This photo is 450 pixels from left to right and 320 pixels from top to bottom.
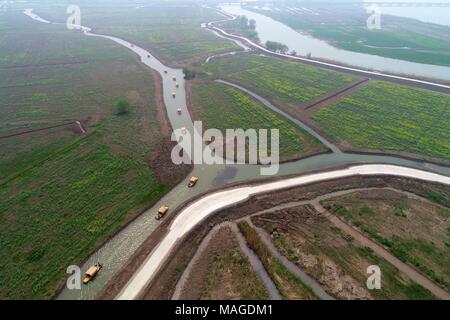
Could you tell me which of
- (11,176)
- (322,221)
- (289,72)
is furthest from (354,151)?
(11,176)

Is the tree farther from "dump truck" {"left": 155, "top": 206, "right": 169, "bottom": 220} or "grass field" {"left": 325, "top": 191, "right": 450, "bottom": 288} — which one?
"grass field" {"left": 325, "top": 191, "right": 450, "bottom": 288}

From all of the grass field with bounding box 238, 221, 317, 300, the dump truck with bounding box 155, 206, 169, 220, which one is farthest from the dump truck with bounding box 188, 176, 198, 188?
the grass field with bounding box 238, 221, 317, 300

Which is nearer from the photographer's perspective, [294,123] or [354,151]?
[354,151]

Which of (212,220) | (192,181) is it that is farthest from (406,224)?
(192,181)

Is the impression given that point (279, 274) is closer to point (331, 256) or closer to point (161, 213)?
point (331, 256)

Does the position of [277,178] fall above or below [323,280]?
above

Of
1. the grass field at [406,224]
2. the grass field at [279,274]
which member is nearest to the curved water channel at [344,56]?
the grass field at [406,224]

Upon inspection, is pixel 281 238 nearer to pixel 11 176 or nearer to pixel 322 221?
pixel 322 221
